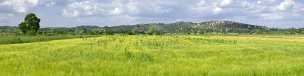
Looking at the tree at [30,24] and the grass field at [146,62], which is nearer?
the grass field at [146,62]

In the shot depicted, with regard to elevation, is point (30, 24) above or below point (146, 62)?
above

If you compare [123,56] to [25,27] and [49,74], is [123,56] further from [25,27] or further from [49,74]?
[25,27]

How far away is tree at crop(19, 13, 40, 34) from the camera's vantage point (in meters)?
120

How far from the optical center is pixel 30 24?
120 metres

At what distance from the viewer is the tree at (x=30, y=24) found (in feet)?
394

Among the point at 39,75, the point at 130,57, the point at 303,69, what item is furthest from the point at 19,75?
the point at 130,57

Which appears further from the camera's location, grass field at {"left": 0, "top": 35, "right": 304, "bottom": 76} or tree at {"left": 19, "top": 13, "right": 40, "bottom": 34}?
tree at {"left": 19, "top": 13, "right": 40, "bottom": 34}

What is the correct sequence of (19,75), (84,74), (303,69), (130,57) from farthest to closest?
(130,57)
(303,69)
(84,74)
(19,75)

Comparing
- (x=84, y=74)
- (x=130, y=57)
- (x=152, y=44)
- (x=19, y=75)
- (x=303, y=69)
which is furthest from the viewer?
(x=152, y=44)

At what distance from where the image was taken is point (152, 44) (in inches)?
2013

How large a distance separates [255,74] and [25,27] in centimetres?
10616

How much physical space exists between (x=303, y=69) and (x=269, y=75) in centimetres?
245

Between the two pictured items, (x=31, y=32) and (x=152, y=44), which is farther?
(x=31, y=32)

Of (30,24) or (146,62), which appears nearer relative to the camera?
(146,62)
